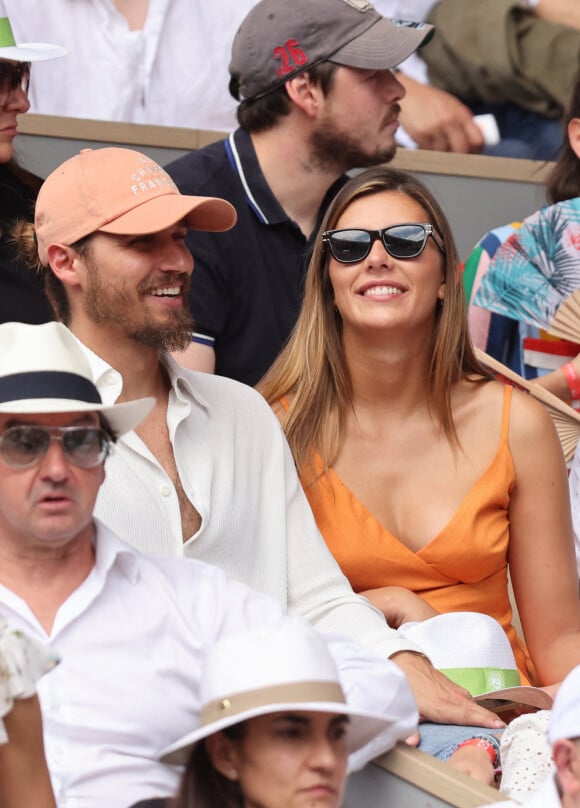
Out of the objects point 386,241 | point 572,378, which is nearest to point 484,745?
point 386,241

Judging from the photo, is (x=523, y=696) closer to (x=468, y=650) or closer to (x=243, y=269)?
(x=468, y=650)

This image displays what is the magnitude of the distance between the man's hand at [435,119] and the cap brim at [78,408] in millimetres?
3207

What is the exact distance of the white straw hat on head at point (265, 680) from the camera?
7.13ft

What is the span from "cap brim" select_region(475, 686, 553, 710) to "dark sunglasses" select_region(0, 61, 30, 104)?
6.53 ft

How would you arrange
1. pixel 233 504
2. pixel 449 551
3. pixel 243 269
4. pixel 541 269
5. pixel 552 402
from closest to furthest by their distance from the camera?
pixel 233 504 < pixel 449 551 < pixel 552 402 < pixel 243 269 < pixel 541 269

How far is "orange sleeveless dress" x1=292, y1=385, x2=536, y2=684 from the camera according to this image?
3443mm

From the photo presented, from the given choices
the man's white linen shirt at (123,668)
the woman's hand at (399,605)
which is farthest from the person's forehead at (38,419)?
the woman's hand at (399,605)

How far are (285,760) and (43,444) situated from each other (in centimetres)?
64

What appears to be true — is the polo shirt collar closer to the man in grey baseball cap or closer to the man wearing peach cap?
the man in grey baseball cap

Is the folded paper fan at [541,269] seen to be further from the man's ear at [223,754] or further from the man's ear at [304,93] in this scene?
the man's ear at [223,754]

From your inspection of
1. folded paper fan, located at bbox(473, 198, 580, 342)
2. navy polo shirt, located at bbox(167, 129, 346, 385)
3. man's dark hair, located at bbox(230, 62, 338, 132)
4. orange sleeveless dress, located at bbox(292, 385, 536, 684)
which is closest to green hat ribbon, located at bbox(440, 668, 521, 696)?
orange sleeveless dress, located at bbox(292, 385, 536, 684)

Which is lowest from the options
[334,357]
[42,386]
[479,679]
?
[479,679]

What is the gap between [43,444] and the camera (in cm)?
242

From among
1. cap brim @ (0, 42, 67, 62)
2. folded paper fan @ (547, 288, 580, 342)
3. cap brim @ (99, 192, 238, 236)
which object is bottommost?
folded paper fan @ (547, 288, 580, 342)
